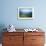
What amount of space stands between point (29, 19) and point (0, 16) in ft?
3.25

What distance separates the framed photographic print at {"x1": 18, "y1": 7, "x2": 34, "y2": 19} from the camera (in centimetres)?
411

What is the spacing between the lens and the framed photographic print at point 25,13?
13.5 ft

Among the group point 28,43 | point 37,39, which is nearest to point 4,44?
point 28,43

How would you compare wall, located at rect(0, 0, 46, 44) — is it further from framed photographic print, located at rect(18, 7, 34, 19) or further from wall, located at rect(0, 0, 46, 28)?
framed photographic print, located at rect(18, 7, 34, 19)

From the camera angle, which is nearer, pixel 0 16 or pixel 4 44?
pixel 4 44

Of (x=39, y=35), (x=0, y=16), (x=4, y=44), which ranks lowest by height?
(x=4, y=44)

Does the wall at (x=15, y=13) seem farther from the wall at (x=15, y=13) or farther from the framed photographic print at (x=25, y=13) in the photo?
the framed photographic print at (x=25, y=13)

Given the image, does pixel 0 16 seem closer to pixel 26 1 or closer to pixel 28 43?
pixel 26 1

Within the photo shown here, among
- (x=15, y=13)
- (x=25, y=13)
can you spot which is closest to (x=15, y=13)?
(x=15, y=13)

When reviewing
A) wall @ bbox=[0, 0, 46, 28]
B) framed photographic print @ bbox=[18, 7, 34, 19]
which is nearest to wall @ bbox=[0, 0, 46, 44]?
wall @ bbox=[0, 0, 46, 28]

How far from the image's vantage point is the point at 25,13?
412cm

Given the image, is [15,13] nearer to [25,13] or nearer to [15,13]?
Result: [15,13]

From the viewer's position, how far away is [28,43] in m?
3.63

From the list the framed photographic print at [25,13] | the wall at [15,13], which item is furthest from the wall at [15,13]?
the framed photographic print at [25,13]
